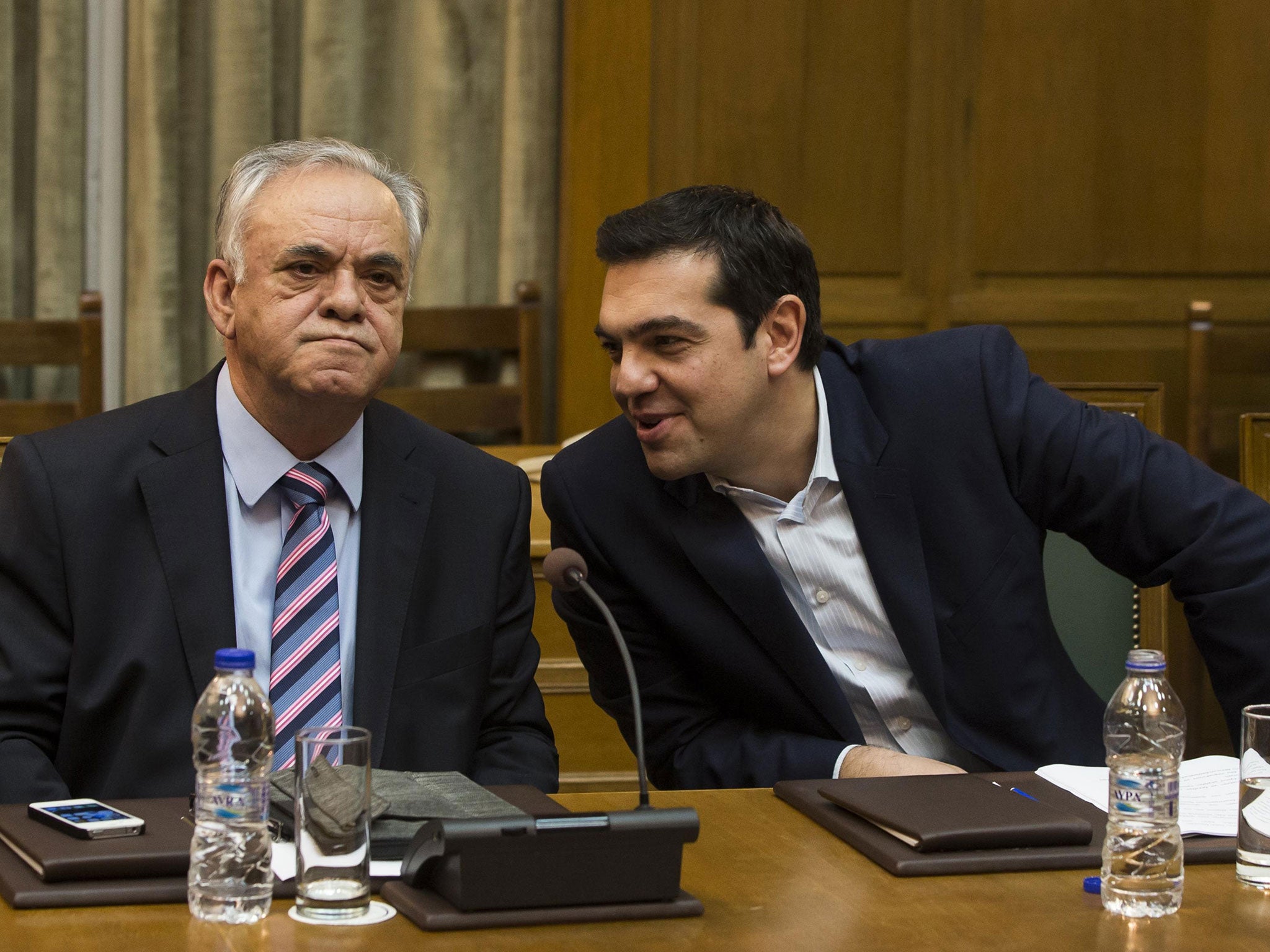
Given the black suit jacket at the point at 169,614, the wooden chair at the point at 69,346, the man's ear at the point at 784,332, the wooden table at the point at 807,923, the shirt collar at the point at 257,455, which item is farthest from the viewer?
the wooden chair at the point at 69,346

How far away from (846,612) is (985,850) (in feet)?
2.48

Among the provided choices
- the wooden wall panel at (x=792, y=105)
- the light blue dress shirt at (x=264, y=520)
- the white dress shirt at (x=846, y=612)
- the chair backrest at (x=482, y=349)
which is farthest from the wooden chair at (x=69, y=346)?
the white dress shirt at (x=846, y=612)

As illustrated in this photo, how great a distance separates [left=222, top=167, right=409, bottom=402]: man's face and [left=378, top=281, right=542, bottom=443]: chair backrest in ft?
6.43

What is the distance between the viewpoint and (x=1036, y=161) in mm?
4184

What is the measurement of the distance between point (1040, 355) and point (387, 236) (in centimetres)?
267

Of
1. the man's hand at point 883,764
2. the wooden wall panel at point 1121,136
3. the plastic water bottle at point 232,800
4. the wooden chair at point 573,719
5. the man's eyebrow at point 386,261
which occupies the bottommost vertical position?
the wooden chair at point 573,719

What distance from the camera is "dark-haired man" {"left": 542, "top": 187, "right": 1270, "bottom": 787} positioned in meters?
2.12

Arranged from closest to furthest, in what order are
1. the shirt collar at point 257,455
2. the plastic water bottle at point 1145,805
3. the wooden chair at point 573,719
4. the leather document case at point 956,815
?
the plastic water bottle at point 1145,805 < the leather document case at point 956,815 < the shirt collar at point 257,455 < the wooden chair at point 573,719

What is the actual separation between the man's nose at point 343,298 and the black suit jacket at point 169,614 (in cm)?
18

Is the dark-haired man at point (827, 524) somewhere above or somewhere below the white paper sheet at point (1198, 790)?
above

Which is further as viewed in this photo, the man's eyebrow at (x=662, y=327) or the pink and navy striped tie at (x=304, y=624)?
the man's eyebrow at (x=662, y=327)

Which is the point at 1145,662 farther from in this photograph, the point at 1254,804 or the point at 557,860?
the point at 557,860

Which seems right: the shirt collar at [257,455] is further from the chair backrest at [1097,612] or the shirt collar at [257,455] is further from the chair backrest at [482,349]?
the chair backrest at [482,349]

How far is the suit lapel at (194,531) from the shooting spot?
183cm
